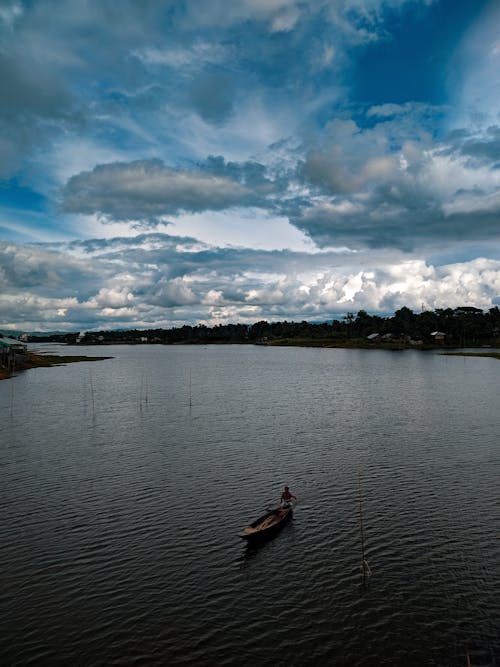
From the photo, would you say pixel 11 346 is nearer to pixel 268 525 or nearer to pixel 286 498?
pixel 286 498

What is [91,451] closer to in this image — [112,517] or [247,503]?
[112,517]

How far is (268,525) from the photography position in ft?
103

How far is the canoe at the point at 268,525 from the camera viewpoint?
1201 inches

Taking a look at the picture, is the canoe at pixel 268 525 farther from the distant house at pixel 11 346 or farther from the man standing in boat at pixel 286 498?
the distant house at pixel 11 346

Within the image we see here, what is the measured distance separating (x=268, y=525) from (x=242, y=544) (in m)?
2.07

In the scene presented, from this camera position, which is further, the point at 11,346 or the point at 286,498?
the point at 11,346

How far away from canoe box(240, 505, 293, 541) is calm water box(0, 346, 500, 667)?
2.64 ft

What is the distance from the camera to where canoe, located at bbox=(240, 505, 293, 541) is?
1201 inches

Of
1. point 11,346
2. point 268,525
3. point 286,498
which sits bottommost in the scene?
point 268,525

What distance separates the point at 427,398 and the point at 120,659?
81305 mm

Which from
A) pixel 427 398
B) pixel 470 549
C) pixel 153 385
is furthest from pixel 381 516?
pixel 153 385

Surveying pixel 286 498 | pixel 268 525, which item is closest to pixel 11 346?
pixel 286 498

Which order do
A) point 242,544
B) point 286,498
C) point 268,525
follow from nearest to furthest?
point 242,544 → point 268,525 → point 286,498

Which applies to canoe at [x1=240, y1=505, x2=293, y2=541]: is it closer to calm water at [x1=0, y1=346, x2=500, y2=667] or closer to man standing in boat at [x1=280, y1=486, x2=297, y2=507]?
man standing in boat at [x1=280, y1=486, x2=297, y2=507]
